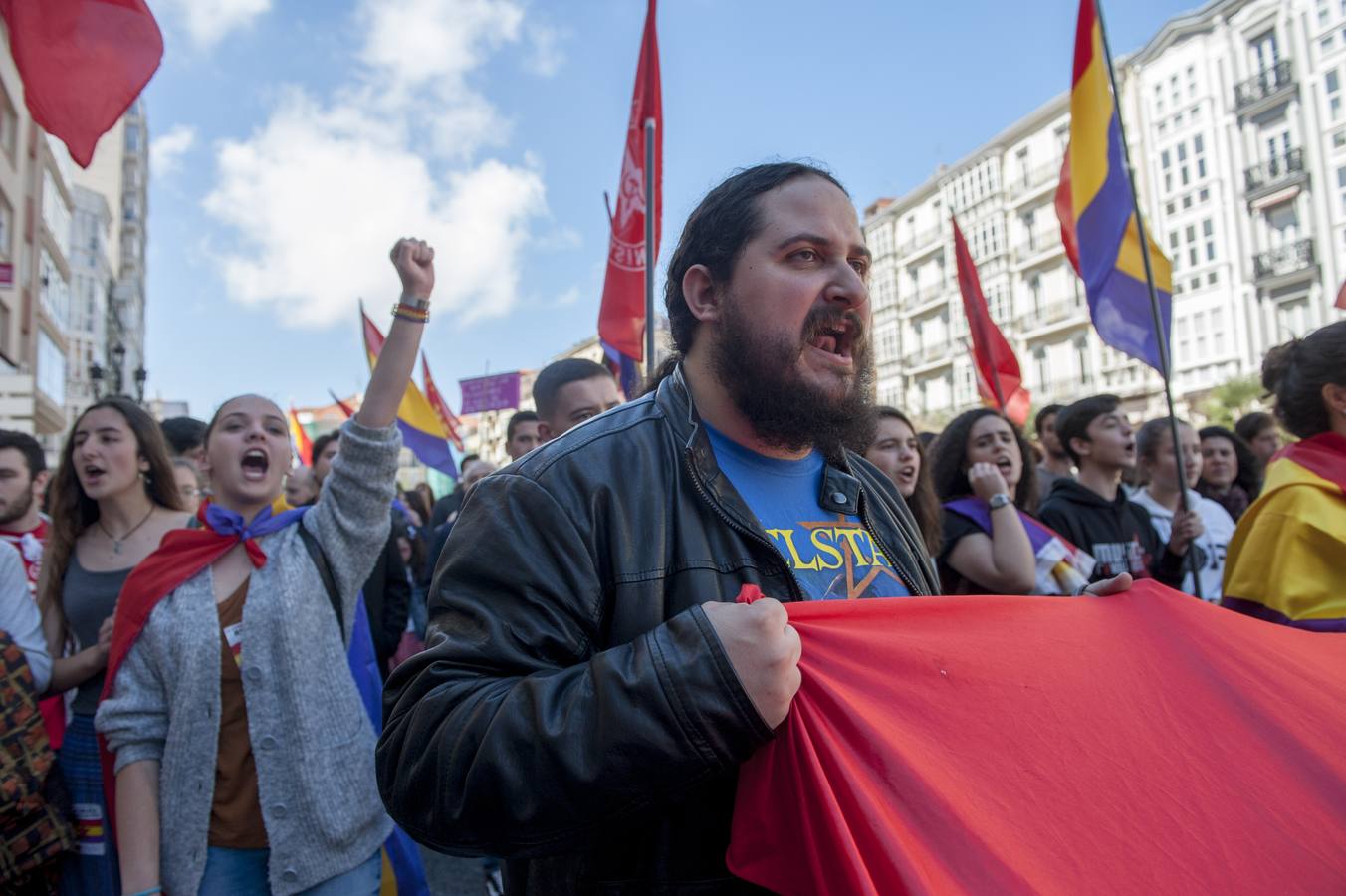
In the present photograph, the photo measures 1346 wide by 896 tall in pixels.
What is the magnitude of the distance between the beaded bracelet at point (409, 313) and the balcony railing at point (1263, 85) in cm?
4027

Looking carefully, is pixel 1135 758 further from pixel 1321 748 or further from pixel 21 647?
pixel 21 647

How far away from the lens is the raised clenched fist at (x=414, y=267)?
2652mm

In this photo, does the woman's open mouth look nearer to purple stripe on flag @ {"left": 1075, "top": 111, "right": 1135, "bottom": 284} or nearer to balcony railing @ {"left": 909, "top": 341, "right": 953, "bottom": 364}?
purple stripe on flag @ {"left": 1075, "top": 111, "right": 1135, "bottom": 284}

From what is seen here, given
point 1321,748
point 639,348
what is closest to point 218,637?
point 1321,748

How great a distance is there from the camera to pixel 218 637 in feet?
8.37

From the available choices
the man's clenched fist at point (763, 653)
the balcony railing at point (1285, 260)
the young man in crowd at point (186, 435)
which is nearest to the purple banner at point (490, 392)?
the young man in crowd at point (186, 435)

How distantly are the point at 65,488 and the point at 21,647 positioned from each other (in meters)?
0.69

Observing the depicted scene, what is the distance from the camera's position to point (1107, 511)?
15.9 feet

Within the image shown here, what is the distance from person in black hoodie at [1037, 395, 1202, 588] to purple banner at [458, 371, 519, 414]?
2049 centimetres

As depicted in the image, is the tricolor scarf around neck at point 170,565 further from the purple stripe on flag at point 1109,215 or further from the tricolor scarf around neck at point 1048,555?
the purple stripe on flag at point 1109,215

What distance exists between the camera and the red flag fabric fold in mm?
1177

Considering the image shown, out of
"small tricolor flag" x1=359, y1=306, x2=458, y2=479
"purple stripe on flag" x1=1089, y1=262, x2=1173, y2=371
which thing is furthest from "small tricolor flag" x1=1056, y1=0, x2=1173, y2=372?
"small tricolor flag" x1=359, y1=306, x2=458, y2=479

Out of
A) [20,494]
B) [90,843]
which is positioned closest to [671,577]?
[90,843]

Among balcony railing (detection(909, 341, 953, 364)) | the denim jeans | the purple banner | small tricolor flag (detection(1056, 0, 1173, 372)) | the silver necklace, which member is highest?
balcony railing (detection(909, 341, 953, 364))
